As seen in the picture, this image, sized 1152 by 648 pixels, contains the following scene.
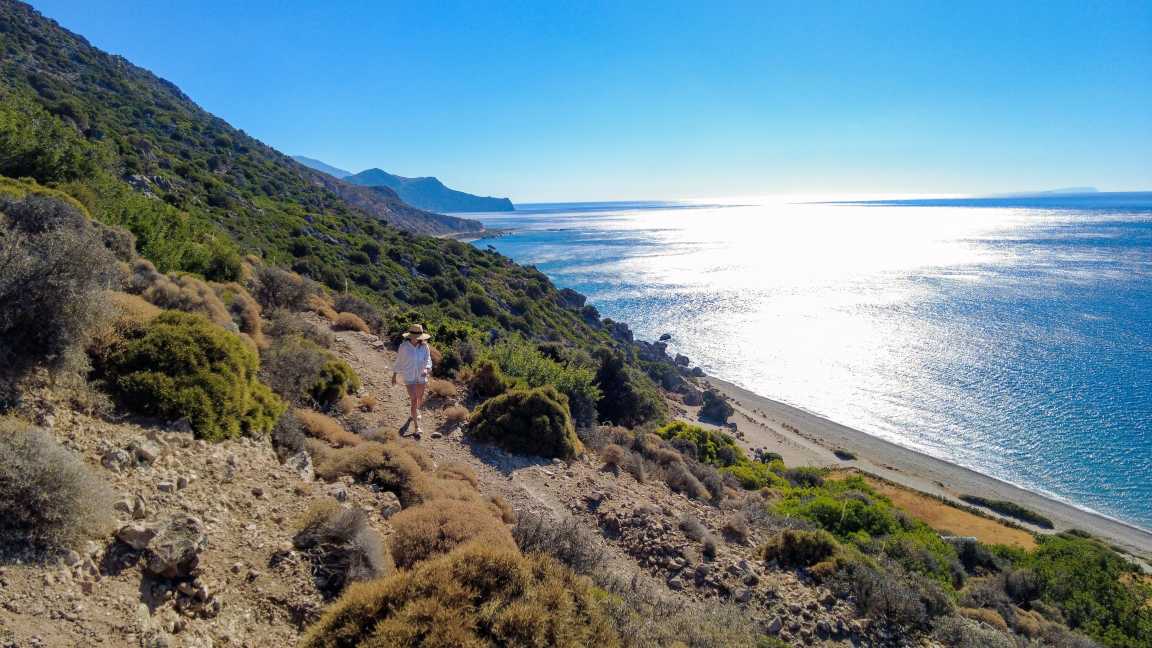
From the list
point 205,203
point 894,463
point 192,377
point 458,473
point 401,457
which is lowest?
point 894,463

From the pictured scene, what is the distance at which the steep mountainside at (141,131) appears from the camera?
1056 inches

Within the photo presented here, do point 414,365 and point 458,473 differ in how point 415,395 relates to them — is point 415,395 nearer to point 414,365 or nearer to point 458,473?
point 414,365

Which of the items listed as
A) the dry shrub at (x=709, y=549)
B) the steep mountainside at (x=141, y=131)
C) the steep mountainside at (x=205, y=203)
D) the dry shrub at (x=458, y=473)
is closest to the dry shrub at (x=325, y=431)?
the dry shrub at (x=458, y=473)

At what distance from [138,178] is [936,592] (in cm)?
2938

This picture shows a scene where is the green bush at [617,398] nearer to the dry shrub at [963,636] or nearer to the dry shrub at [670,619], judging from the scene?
the dry shrub at [963,636]

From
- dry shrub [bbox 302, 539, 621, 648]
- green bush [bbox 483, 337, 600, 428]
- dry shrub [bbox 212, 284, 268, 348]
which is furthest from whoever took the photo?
green bush [bbox 483, 337, 600, 428]

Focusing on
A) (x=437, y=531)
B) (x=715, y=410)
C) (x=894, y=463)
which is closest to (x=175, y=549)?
(x=437, y=531)

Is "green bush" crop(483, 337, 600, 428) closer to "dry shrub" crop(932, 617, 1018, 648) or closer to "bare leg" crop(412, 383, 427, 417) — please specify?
"bare leg" crop(412, 383, 427, 417)

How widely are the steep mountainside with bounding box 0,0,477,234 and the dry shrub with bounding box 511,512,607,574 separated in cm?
2037

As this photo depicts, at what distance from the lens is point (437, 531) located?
5.47m

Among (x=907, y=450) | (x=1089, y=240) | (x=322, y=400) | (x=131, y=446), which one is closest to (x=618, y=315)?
(x=907, y=450)

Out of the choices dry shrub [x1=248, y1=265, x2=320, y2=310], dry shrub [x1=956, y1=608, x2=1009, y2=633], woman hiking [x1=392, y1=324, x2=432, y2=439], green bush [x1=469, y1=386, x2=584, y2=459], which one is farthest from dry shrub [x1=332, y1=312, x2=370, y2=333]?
dry shrub [x1=956, y1=608, x2=1009, y2=633]

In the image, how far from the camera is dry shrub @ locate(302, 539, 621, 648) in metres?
3.44

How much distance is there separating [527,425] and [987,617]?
8229 mm
